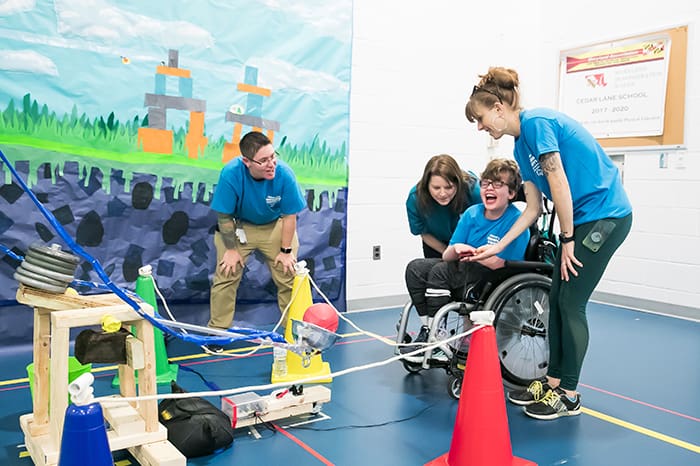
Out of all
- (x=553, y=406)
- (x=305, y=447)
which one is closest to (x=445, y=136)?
(x=553, y=406)

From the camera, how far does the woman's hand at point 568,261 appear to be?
235 centimetres

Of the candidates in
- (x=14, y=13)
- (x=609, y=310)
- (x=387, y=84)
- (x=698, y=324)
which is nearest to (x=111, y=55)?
(x=14, y=13)

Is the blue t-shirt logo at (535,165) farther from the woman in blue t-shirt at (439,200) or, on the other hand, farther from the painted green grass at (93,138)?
the painted green grass at (93,138)

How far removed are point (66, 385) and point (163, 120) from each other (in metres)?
2.16

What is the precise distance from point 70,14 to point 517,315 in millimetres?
2854

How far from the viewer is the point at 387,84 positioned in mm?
4605

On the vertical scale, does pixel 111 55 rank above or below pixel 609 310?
above

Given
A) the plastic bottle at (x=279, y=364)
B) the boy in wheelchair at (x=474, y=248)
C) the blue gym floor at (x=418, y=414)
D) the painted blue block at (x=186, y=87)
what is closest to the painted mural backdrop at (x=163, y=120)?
the painted blue block at (x=186, y=87)

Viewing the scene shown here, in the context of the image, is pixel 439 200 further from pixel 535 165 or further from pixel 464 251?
pixel 535 165

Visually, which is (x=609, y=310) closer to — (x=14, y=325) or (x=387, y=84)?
(x=387, y=84)

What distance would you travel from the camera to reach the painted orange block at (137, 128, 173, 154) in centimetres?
357

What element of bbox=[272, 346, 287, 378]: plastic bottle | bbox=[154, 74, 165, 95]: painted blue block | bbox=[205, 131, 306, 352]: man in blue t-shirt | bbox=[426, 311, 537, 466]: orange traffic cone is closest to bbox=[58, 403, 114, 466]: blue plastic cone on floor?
bbox=[426, 311, 537, 466]: orange traffic cone

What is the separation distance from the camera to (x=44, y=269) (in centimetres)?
188

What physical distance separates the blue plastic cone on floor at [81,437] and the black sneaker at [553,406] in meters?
1.75
